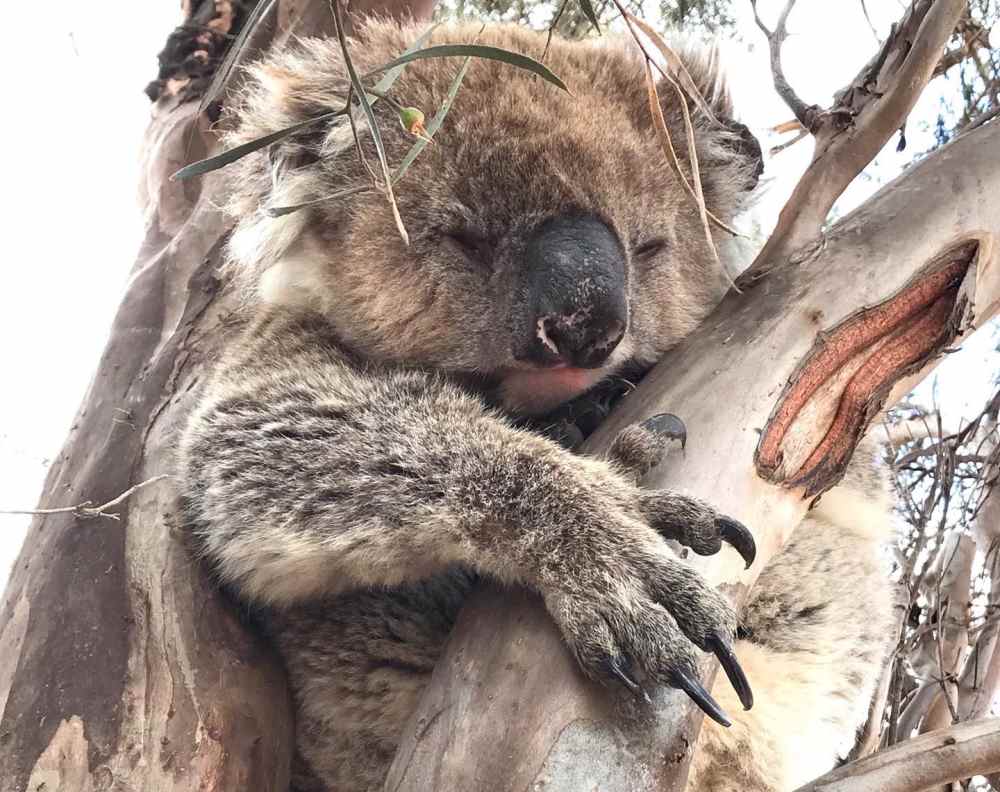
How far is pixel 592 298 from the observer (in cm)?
186

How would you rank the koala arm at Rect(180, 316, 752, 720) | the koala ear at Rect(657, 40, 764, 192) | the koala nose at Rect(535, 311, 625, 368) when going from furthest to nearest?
the koala ear at Rect(657, 40, 764, 192), the koala nose at Rect(535, 311, 625, 368), the koala arm at Rect(180, 316, 752, 720)

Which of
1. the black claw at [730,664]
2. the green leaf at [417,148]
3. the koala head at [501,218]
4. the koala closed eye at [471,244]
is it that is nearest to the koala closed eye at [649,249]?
the koala head at [501,218]

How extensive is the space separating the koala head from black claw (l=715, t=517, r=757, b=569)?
45 cm

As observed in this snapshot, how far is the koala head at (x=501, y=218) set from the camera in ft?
6.49

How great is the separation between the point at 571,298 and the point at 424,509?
50 cm

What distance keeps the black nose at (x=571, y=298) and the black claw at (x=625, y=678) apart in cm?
67

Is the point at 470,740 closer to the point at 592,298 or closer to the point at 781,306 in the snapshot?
the point at 592,298

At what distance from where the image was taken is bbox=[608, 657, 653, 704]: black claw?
1.39 m

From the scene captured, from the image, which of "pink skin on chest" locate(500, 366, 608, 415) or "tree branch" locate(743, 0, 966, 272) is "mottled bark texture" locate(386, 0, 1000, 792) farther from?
"pink skin on chest" locate(500, 366, 608, 415)

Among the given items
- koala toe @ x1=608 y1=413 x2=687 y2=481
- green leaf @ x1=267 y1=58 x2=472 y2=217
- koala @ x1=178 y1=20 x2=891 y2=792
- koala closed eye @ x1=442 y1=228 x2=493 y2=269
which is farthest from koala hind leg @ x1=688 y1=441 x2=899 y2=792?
green leaf @ x1=267 y1=58 x2=472 y2=217

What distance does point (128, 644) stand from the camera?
2074 millimetres

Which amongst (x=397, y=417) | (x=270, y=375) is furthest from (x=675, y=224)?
(x=270, y=375)

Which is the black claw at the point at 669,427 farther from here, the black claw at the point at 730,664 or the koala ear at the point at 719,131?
the koala ear at the point at 719,131

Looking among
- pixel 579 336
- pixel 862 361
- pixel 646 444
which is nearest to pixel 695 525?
pixel 646 444
